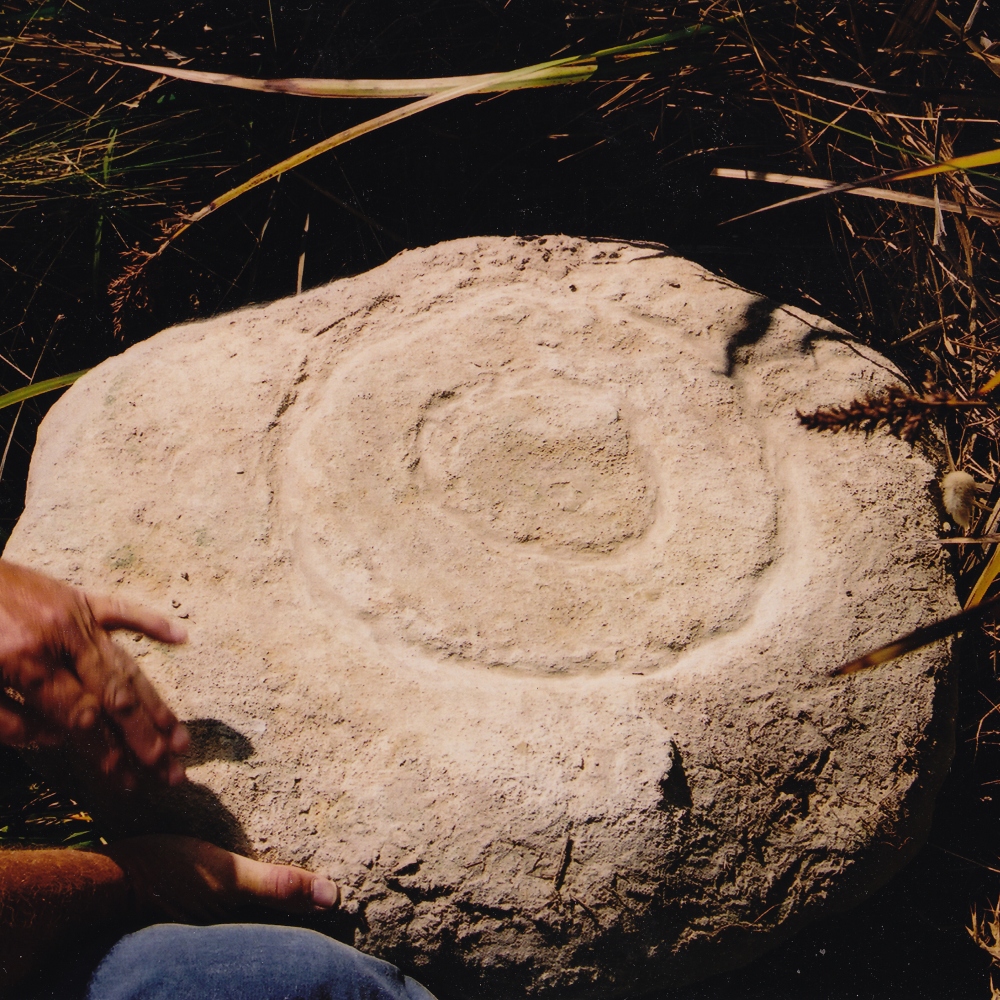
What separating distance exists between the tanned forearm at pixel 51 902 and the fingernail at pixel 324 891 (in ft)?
1.01

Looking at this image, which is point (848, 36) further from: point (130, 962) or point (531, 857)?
point (130, 962)

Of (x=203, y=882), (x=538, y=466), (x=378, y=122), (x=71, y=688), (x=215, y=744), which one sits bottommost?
(x=203, y=882)

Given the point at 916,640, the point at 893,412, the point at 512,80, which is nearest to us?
the point at 893,412

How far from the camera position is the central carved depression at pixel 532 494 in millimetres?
1253

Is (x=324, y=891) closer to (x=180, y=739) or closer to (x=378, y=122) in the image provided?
(x=180, y=739)

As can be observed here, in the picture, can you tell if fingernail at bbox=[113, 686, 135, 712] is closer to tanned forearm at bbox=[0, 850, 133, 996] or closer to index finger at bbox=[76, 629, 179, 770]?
index finger at bbox=[76, 629, 179, 770]

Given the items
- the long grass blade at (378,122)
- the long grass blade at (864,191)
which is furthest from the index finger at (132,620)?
the long grass blade at (864,191)

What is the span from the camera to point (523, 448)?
1.36m

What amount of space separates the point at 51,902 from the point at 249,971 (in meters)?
0.28

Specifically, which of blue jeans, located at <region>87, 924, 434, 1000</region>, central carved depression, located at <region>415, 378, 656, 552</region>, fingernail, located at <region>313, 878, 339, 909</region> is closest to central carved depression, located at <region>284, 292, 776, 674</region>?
central carved depression, located at <region>415, 378, 656, 552</region>

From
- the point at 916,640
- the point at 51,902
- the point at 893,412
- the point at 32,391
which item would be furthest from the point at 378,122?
the point at 51,902

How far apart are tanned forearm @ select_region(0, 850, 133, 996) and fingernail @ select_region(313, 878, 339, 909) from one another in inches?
12.2

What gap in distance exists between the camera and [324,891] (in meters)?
1.15

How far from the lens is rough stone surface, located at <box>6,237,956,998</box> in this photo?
114cm
